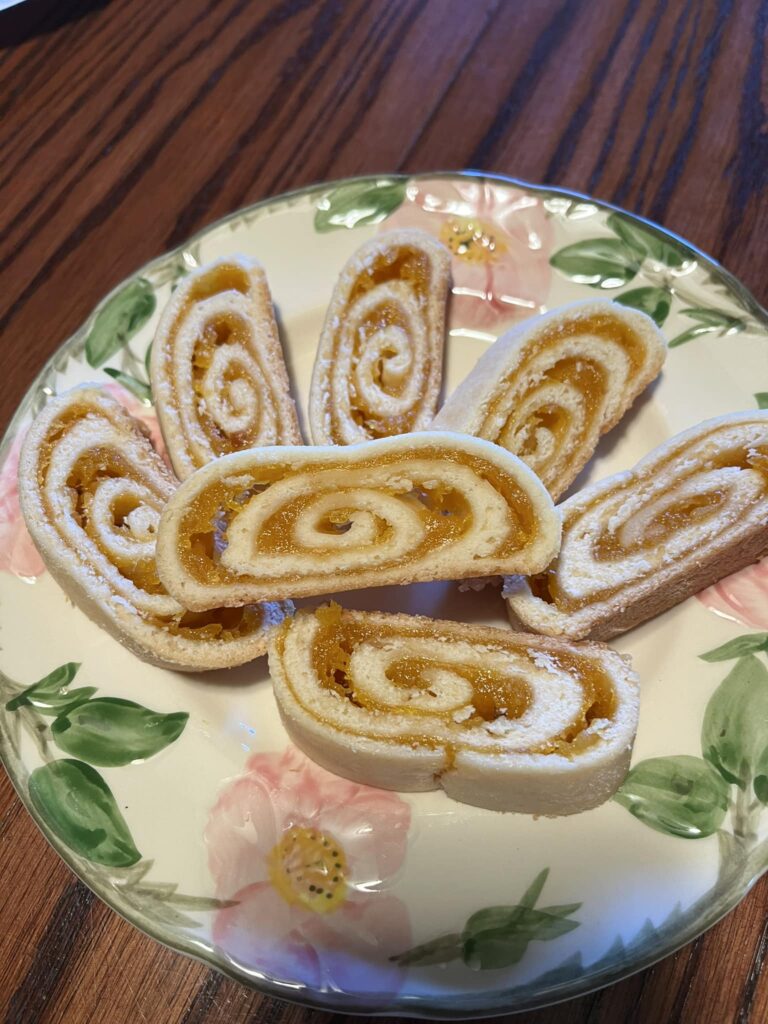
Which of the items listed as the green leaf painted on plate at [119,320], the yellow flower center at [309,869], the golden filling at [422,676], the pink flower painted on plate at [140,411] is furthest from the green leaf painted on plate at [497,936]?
the green leaf painted on plate at [119,320]

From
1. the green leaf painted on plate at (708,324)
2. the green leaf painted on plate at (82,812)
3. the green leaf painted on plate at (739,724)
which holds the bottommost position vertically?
the green leaf painted on plate at (82,812)

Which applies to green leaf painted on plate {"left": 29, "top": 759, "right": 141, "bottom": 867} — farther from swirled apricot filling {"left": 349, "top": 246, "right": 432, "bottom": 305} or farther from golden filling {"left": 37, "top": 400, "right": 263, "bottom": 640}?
swirled apricot filling {"left": 349, "top": 246, "right": 432, "bottom": 305}

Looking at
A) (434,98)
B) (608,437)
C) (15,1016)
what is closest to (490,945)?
(15,1016)

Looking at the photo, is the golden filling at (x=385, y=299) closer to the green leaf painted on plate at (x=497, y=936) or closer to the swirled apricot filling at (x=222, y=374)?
the swirled apricot filling at (x=222, y=374)

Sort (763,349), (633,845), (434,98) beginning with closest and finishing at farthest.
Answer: (633,845) < (763,349) < (434,98)

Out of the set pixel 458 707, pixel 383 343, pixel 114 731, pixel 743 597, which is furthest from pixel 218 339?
pixel 743 597

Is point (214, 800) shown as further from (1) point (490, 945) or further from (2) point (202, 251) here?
(2) point (202, 251)
